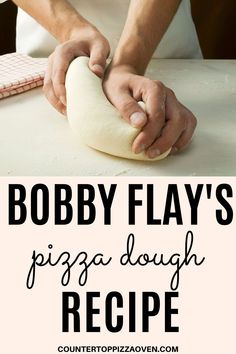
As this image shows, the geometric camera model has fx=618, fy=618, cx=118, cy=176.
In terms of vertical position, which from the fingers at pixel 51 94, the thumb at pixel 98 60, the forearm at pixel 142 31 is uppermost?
the forearm at pixel 142 31

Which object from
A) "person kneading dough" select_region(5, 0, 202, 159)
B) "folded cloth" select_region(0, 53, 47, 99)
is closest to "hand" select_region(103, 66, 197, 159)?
"person kneading dough" select_region(5, 0, 202, 159)

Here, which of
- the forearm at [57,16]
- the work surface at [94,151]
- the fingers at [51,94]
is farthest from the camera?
the forearm at [57,16]

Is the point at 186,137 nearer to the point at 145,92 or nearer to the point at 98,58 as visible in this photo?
the point at 145,92

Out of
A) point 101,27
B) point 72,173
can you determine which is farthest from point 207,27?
point 72,173

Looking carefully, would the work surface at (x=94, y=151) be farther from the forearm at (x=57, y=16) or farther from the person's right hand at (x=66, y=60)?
the forearm at (x=57, y=16)

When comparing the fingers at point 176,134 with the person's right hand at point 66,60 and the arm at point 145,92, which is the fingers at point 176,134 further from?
the person's right hand at point 66,60

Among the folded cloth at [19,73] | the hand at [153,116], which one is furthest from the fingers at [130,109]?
the folded cloth at [19,73]

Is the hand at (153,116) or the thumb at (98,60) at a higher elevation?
the thumb at (98,60)

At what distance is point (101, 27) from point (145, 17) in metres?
0.17

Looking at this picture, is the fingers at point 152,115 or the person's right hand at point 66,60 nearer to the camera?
the fingers at point 152,115

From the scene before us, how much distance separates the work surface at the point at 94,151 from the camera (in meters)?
0.83

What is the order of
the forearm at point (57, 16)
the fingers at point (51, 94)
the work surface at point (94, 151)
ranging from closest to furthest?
the work surface at point (94, 151)
the fingers at point (51, 94)
the forearm at point (57, 16)

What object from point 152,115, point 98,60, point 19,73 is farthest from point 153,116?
point 19,73

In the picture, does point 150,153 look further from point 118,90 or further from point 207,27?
point 207,27
